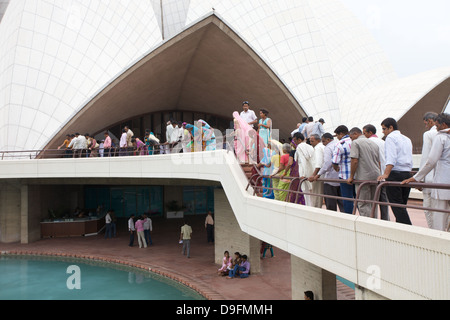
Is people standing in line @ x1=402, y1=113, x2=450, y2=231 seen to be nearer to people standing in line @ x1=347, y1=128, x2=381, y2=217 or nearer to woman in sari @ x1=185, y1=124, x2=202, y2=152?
people standing in line @ x1=347, y1=128, x2=381, y2=217

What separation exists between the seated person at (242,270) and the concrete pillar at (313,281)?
3380mm

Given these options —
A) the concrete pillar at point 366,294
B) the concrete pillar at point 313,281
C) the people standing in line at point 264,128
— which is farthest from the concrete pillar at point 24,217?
the concrete pillar at point 366,294

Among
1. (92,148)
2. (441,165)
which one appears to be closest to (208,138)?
(92,148)

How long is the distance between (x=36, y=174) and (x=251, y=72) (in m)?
12.2

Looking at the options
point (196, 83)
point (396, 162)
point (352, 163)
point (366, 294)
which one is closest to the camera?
point (366, 294)

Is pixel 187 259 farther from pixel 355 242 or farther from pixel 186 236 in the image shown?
pixel 355 242

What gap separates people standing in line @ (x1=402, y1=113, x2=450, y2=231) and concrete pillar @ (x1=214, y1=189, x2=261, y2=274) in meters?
8.55

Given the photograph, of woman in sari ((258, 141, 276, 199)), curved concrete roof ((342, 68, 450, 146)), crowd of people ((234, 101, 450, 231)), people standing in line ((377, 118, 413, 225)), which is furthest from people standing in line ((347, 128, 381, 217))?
curved concrete roof ((342, 68, 450, 146))

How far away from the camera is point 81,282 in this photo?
12578mm

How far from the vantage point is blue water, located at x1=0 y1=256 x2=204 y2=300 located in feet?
36.6

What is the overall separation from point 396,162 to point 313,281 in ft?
14.3

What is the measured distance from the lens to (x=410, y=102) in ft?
62.1

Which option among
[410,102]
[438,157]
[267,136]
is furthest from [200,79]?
[438,157]

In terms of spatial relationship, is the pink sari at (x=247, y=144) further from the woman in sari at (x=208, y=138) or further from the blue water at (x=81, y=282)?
the blue water at (x=81, y=282)
